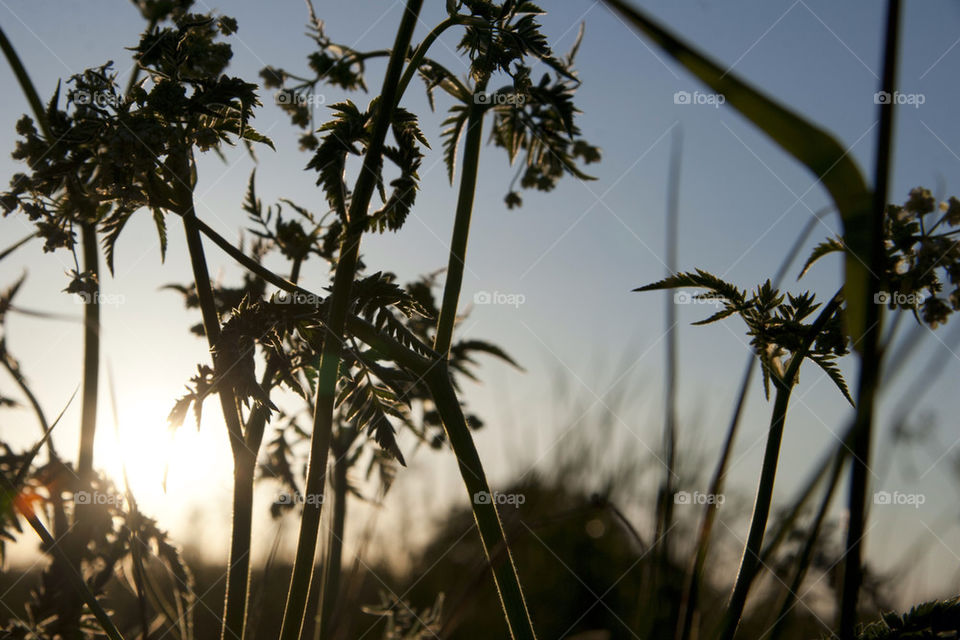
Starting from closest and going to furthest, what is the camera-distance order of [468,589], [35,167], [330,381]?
1. [468,589]
2. [330,381]
3. [35,167]

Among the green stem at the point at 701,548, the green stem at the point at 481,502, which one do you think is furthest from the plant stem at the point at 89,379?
the green stem at the point at 701,548

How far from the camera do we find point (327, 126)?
1727mm

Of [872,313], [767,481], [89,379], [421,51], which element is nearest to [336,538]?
[89,379]

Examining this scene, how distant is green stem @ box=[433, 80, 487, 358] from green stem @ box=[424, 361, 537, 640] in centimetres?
12

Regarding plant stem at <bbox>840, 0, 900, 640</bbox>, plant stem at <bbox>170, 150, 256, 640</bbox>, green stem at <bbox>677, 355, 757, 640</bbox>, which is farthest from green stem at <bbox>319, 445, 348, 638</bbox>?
plant stem at <bbox>840, 0, 900, 640</bbox>

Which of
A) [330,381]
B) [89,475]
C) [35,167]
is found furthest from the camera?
[89,475]

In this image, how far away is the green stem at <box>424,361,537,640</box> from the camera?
5.35ft

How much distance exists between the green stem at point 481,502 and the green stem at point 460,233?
0.12 meters

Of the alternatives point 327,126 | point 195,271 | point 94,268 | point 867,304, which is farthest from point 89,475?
point 867,304

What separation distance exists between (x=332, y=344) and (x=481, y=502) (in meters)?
0.55

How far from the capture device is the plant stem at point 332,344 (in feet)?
4.82

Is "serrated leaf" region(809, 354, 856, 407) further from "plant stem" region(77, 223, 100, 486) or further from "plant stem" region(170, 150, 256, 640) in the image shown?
"plant stem" region(77, 223, 100, 486)

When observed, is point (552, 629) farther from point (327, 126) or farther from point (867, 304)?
point (867, 304)

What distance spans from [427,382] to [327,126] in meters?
0.72
